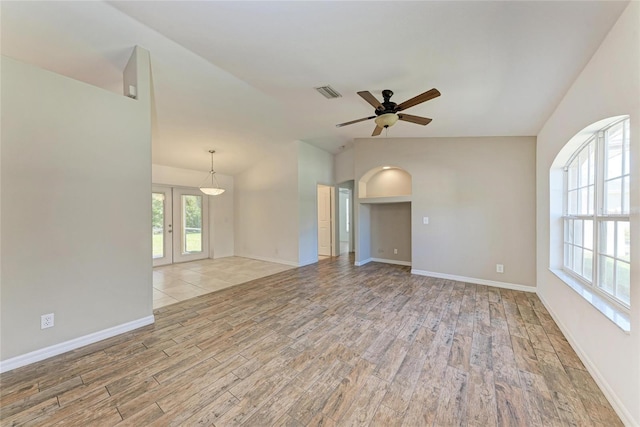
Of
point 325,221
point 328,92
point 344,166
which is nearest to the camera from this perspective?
point 328,92

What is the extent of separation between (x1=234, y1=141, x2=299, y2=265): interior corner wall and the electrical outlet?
13.7ft

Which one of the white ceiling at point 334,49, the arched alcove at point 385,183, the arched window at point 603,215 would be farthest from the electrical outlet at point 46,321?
the arched alcove at point 385,183

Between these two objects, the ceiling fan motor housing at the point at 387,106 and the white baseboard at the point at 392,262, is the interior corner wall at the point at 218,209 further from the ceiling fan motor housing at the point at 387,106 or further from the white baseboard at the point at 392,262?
the ceiling fan motor housing at the point at 387,106

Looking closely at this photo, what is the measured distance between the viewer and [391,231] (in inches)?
243

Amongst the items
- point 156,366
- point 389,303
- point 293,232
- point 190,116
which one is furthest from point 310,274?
point 190,116

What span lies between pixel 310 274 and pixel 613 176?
4412mm

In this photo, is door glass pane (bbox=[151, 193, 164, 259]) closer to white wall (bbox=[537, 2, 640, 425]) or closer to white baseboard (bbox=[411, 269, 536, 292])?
white baseboard (bbox=[411, 269, 536, 292])

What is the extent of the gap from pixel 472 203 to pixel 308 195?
354cm

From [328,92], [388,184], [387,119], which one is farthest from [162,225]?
[387,119]

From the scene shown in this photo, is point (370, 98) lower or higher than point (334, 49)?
lower

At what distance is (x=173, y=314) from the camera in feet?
10.4

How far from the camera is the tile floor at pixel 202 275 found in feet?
Answer: 13.1

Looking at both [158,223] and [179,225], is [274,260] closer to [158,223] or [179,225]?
[179,225]

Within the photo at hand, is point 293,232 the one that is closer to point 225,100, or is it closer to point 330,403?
point 225,100
